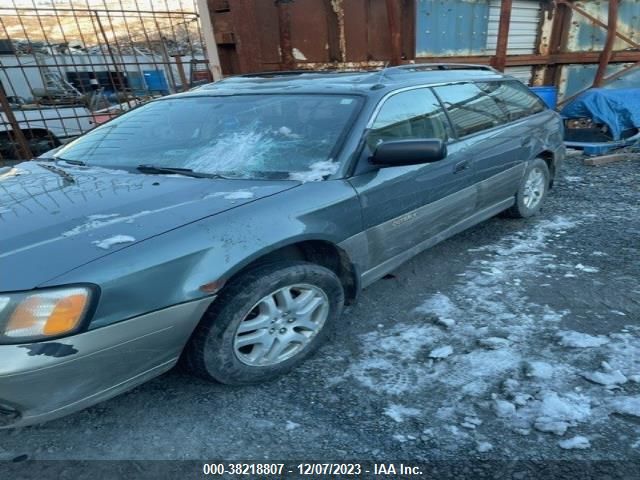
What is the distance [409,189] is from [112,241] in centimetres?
168

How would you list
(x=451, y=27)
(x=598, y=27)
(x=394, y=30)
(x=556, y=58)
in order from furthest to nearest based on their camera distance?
(x=556, y=58), (x=598, y=27), (x=451, y=27), (x=394, y=30)

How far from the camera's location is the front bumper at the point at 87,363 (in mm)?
1553

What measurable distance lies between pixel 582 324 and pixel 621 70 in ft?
25.7

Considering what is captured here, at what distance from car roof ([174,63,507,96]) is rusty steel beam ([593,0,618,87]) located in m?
5.98

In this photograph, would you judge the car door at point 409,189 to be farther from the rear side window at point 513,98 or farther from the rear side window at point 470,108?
the rear side window at point 513,98

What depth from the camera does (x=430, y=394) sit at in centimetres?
218

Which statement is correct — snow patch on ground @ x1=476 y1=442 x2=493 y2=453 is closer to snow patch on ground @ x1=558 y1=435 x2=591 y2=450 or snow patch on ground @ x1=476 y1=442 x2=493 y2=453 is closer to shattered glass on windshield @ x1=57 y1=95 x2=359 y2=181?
snow patch on ground @ x1=558 y1=435 x2=591 y2=450

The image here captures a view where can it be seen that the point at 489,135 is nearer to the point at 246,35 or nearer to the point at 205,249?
the point at 205,249

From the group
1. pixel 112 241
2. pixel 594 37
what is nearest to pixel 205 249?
pixel 112 241

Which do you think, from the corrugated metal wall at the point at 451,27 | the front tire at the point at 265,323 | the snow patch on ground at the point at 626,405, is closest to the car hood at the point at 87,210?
the front tire at the point at 265,323

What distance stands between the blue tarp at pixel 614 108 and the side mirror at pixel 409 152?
5.89m

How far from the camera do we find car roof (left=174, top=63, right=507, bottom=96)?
9.17 ft

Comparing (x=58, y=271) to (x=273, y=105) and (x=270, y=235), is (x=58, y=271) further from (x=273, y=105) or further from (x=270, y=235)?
(x=273, y=105)

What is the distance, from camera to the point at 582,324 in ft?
8.79
